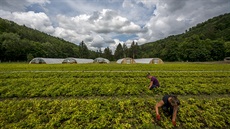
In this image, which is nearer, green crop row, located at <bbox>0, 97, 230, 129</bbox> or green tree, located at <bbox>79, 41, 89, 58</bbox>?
green crop row, located at <bbox>0, 97, 230, 129</bbox>

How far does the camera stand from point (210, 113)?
6.00 m

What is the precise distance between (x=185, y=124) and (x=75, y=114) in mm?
5641

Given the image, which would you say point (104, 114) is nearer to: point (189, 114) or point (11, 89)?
point (189, 114)

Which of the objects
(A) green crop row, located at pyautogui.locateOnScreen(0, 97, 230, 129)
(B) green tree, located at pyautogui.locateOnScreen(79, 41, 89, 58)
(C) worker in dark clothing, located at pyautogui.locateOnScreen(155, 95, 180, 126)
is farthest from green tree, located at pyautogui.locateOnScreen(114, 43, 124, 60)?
(C) worker in dark clothing, located at pyautogui.locateOnScreen(155, 95, 180, 126)

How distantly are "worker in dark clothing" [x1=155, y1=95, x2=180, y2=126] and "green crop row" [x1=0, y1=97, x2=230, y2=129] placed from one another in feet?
1.02

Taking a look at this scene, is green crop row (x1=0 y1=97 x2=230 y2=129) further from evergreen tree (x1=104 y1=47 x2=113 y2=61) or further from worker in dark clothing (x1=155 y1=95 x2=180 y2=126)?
evergreen tree (x1=104 y1=47 x2=113 y2=61)

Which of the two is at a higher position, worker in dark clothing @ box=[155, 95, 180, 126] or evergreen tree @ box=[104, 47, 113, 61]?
evergreen tree @ box=[104, 47, 113, 61]

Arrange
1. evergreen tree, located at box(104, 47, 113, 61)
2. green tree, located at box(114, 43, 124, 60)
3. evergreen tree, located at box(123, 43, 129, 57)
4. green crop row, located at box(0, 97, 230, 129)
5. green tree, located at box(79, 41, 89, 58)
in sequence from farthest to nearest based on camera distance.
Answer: evergreen tree, located at box(123, 43, 129, 57), green tree, located at box(114, 43, 124, 60), evergreen tree, located at box(104, 47, 113, 61), green tree, located at box(79, 41, 89, 58), green crop row, located at box(0, 97, 230, 129)

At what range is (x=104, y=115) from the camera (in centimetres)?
564

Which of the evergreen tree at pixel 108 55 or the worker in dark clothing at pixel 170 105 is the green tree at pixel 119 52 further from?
the worker in dark clothing at pixel 170 105

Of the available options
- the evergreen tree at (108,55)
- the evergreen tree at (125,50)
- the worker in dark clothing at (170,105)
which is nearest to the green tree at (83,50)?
the evergreen tree at (108,55)

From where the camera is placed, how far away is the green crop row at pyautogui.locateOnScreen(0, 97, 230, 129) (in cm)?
511

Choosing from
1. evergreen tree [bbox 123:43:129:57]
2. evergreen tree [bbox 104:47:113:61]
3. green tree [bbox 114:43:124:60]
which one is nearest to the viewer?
evergreen tree [bbox 104:47:113:61]

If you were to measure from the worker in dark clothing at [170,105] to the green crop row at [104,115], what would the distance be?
1.02 ft
